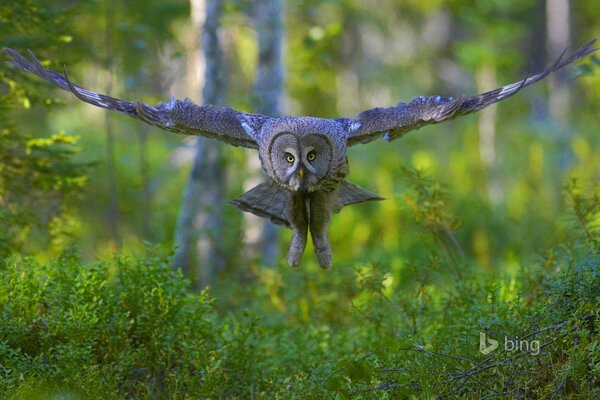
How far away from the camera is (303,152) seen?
722cm

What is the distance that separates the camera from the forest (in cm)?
612

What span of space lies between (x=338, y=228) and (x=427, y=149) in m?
6.14

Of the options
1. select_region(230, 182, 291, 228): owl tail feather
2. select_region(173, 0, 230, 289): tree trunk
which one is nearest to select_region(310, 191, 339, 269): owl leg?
select_region(230, 182, 291, 228): owl tail feather

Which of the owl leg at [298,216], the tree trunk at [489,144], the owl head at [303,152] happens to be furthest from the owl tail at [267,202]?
the tree trunk at [489,144]

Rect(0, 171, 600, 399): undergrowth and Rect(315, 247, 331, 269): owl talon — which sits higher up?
Rect(315, 247, 331, 269): owl talon

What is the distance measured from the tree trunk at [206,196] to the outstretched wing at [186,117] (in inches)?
156

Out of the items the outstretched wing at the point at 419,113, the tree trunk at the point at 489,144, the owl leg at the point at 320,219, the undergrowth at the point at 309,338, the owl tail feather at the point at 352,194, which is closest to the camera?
the undergrowth at the point at 309,338

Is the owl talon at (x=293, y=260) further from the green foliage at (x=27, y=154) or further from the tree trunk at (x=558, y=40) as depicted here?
the tree trunk at (x=558, y=40)

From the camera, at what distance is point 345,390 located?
20.2 feet

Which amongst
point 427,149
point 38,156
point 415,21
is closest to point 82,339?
point 38,156

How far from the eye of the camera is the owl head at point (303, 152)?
723 centimetres

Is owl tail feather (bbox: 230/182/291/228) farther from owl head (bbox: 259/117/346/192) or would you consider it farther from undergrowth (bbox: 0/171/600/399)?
undergrowth (bbox: 0/171/600/399)

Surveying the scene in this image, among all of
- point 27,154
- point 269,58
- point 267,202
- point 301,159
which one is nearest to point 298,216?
point 267,202

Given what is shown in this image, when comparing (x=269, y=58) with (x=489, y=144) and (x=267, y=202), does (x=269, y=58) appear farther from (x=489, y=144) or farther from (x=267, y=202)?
(x=489, y=144)
